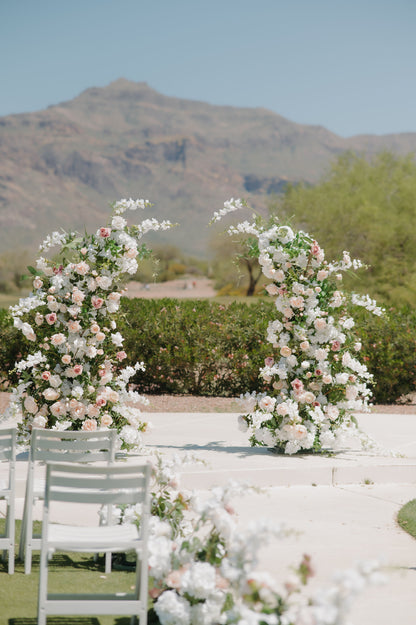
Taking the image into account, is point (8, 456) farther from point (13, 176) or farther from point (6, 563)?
point (13, 176)

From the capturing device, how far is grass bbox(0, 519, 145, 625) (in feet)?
13.3

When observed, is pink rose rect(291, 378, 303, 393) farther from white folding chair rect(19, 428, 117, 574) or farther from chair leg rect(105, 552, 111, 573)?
chair leg rect(105, 552, 111, 573)

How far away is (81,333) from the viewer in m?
7.21

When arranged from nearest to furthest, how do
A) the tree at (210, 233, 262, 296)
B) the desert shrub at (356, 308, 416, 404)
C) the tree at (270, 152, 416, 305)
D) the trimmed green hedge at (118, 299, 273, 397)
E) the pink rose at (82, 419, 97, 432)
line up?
the pink rose at (82, 419, 97, 432) < the desert shrub at (356, 308, 416, 404) < the trimmed green hedge at (118, 299, 273, 397) < the tree at (270, 152, 416, 305) < the tree at (210, 233, 262, 296)

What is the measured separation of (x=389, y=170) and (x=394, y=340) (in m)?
23.6

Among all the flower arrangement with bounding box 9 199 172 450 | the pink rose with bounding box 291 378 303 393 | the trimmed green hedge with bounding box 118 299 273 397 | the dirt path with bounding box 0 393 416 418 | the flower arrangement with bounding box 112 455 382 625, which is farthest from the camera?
the trimmed green hedge with bounding box 118 299 273 397

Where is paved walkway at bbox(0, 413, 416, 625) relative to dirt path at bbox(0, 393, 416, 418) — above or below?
above

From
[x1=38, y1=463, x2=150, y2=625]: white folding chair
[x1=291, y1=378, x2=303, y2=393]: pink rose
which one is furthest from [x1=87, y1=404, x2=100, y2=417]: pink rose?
[x1=38, y1=463, x2=150, y2=625]: white folding chair

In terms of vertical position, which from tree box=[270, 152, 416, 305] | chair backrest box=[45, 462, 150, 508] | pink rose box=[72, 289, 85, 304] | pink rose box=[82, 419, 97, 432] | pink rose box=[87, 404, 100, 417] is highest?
tree box=[270, 152, 416, 305]

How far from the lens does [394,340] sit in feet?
40.1

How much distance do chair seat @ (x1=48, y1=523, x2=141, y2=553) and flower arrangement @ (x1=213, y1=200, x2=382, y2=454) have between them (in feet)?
12.0

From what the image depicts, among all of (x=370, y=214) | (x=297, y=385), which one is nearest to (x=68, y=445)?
(x=297, y=385)

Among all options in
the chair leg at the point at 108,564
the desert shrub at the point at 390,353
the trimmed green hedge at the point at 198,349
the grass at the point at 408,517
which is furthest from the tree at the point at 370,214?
the chair leg at the point at 108,564

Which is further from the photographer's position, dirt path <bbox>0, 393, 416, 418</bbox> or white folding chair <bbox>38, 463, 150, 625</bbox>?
dirt path <bbox>0, 393, 416, 418</bbox>
